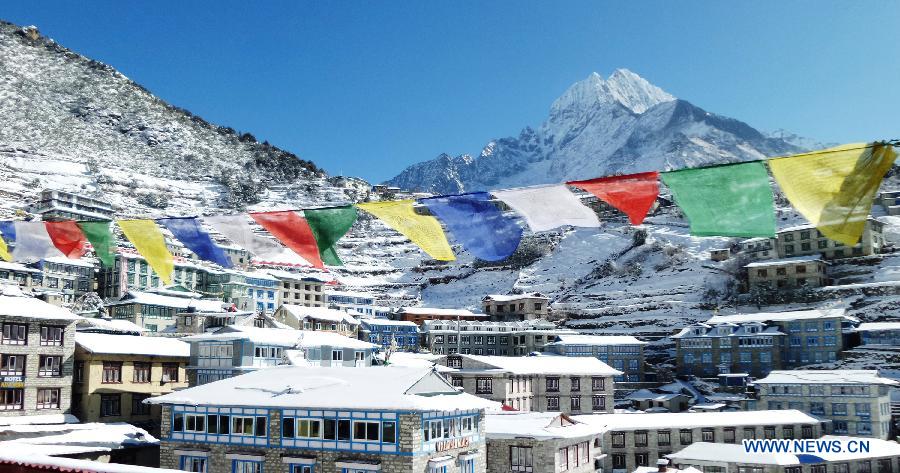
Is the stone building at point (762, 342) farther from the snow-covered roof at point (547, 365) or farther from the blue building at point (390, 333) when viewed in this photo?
the blue building at point (390, 333)

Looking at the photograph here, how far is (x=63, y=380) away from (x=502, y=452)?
23.8 metres

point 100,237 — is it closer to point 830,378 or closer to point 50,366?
point 50,366

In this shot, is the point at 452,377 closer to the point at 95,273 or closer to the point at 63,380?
the point at 63,380

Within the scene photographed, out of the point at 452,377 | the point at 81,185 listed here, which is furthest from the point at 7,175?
the point at 452,377

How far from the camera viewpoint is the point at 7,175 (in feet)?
456

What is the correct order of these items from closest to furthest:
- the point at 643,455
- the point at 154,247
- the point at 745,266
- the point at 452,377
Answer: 1. the point at 154,247
2. the point at 643,455
3. the point at 452,377
4. the point at 745,266

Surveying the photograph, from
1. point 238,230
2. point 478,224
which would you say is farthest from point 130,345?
point 478,224

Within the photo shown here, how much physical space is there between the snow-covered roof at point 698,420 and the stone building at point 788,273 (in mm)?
45063

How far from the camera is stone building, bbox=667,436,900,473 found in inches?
1694

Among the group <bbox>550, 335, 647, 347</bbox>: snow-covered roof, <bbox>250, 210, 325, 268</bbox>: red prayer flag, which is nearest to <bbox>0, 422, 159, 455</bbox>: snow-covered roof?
<bbox>250, 210, 325, 268</bbox>: red prayer flag

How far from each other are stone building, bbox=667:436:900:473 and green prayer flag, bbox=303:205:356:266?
36.0 metres

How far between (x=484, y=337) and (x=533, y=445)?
2380 inches

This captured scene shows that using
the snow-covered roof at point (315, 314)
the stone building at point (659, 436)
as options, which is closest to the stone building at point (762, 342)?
the stone building at point (659, 436)

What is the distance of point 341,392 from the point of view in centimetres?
2741
